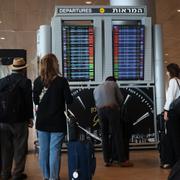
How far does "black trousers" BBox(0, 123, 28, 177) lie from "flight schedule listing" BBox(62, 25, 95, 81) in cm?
263

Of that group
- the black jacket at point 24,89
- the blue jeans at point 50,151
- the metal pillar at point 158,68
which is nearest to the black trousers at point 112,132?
the black jacket at point 24,89

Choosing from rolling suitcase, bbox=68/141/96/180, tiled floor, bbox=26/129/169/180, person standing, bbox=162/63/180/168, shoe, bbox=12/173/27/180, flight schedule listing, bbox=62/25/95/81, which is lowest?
tiled floor, bbox=26/129/169/180

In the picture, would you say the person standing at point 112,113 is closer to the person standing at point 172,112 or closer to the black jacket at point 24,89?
the person standing at point 172,112

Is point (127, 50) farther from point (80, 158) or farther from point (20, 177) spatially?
point (80, 158)

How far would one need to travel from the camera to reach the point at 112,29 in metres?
7.63

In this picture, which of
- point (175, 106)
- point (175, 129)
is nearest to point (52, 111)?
point (175, 106)

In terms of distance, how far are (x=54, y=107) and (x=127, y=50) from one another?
10.9 ft

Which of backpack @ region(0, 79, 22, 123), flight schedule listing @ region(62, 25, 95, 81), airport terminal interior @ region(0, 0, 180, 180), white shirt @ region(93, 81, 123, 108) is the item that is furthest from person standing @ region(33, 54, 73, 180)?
flight schedule listing @ region(62, 25, 95, 81)

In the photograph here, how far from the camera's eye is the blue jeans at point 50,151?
4.70m

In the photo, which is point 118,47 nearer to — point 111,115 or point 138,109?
point 138,109

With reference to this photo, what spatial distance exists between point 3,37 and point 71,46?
8395 millimetres

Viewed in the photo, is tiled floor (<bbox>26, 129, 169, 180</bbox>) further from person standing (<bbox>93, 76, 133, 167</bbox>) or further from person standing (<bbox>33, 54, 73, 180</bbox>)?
person standing (<bbox>33, 54, 73, 180</bbox>)

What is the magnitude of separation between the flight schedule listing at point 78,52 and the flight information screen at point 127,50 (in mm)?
435

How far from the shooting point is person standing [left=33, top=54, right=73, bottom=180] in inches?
182
